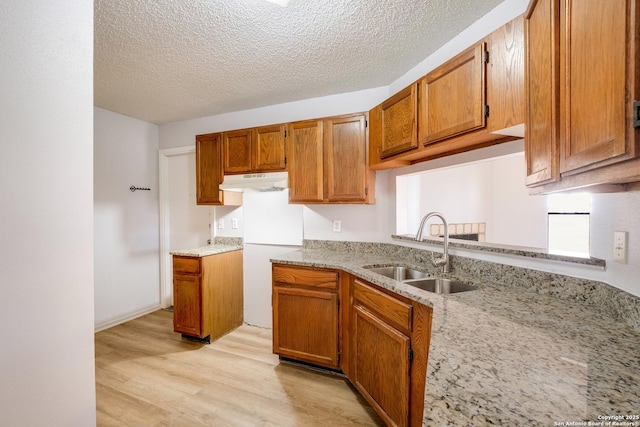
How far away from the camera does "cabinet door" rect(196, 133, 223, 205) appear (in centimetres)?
290

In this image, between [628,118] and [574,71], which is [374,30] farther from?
[628,118]

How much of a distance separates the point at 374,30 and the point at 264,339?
111 inches

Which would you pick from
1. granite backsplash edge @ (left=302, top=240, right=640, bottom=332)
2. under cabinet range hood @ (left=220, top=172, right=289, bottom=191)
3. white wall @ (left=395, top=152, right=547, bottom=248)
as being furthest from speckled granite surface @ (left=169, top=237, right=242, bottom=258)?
white wall @ (left=395, top=152, right=547, bottom=248)

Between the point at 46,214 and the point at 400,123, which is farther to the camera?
the point at 400,123

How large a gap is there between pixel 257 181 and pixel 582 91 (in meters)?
2.29

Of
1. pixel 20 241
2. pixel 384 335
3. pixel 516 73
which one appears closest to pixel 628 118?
pixel 516 73

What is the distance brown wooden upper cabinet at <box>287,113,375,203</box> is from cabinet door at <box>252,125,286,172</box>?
10 centimetres

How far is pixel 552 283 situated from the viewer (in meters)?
1.28

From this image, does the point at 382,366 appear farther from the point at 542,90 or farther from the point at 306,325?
the point at 542,90

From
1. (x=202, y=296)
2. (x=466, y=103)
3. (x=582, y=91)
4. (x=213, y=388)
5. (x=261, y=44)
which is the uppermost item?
(x=261, y=44)

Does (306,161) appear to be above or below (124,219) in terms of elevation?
above

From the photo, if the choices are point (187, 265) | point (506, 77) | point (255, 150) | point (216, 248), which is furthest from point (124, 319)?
point (506, 77)

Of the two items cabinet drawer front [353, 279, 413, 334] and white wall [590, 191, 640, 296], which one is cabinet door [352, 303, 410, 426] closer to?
cabinet drawer front [353, 279, 413, 334]

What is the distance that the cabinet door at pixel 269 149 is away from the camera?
2.59 meters
